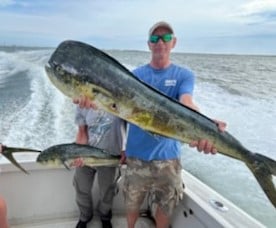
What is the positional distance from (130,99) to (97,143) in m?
1.16

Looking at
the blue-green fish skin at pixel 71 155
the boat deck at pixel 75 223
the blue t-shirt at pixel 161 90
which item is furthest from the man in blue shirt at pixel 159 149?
the boat deck at pixel 75 223

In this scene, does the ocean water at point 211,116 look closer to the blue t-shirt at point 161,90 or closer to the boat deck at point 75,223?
the boat deck at point 75,223

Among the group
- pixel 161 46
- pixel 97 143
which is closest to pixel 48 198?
pixel 97 143

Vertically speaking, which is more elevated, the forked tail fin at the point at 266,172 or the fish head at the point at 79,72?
the fish head at the point at 79,72

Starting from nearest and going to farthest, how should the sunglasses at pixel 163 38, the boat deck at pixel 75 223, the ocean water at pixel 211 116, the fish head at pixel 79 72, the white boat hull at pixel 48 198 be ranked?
the fish head at pixel 79 72 → the sunglasses at pixel 163 38 → the white boat hull at pixel 48 198 → the boat deck at pixel 75 223 → the ocean water at pixel 211 116

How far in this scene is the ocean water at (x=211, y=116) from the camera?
4.04m

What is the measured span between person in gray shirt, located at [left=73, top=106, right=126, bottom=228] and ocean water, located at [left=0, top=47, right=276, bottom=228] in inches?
16.8

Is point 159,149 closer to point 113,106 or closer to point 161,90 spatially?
point 161,90

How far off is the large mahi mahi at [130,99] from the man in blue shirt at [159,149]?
0.54 m

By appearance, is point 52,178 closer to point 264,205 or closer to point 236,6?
point 264,205

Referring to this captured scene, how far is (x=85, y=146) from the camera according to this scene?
1.90 metres

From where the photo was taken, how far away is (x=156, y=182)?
76.0 inches

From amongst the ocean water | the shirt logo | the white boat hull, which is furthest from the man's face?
the ocean water

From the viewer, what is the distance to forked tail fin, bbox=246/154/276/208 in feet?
3.86
